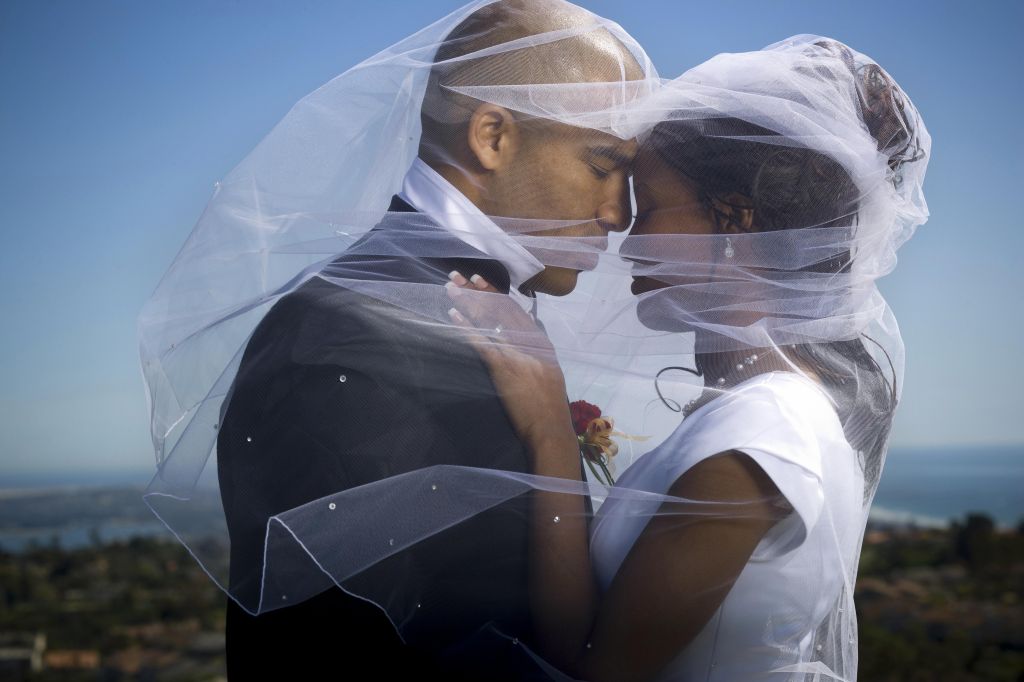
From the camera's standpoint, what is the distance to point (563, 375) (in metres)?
2.11

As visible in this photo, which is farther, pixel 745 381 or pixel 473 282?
pixel 473 282

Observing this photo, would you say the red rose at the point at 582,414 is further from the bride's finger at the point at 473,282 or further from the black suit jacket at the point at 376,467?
the bride's finger at the point at 473,282

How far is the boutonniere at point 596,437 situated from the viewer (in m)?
2.13

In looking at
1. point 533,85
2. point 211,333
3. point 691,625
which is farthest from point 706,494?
point 211,333

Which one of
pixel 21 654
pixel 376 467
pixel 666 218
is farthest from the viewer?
pixel 21 654

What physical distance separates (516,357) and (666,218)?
0.53 metres

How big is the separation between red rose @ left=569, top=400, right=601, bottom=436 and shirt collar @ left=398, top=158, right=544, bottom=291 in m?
0.33

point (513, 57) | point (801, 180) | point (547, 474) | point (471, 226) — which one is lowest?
point (547, 474)

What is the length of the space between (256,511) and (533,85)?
1.21 m

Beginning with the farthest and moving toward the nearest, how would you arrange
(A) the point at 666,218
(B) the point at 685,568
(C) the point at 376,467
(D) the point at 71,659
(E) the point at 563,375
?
(D) the point at 71,659
(A) the point at 666,218
(E) the point at 563,375
(C) the point at 376,467
(B) the point at 685,568

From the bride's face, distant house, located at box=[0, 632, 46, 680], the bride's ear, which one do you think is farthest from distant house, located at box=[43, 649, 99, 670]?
the bride's ear

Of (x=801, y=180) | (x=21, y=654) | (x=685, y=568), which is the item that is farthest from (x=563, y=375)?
(x=21, y=654)

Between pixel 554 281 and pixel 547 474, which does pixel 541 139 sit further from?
pixel 547 474

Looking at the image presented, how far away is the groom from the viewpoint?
1.98m
